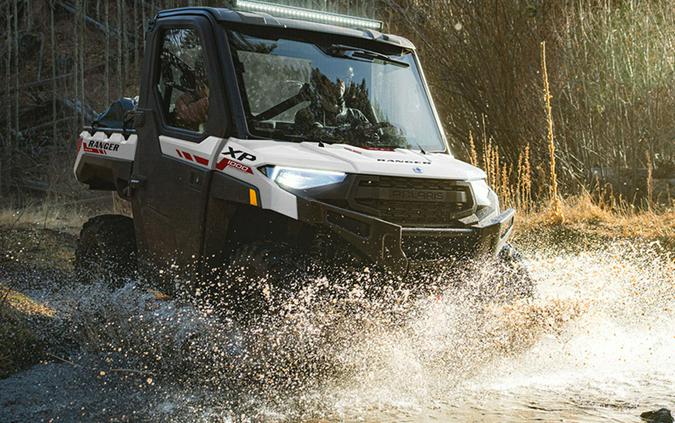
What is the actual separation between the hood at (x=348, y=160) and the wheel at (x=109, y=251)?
1.94 m

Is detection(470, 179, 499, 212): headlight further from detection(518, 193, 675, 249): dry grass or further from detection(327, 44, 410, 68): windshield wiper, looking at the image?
detection(518, 193, 675, 249): dry grass

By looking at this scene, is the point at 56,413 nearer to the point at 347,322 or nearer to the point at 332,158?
the point at 347,322

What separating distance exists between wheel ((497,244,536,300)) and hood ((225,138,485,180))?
0.63m

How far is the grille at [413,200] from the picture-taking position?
4.80 m

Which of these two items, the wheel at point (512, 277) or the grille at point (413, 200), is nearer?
the grille at point (413, 200)

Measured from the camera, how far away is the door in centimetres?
532

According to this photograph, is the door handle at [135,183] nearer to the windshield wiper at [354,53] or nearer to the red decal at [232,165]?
the red decal at [232,165]

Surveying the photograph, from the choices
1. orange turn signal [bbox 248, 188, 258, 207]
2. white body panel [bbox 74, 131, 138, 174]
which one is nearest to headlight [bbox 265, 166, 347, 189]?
orange turn signal [bbox 248, 188, 258, 207]

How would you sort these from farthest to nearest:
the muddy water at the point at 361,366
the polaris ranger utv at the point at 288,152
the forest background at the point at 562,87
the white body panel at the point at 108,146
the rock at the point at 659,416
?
the forest background at the point at 562,87, the white body panel at the point at 108,146, the polaris ranger utv at the point at 288,152, the muddy water at the point at 361,366, the rock at the point at 659,416

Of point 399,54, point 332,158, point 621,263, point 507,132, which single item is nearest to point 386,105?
point 399,54

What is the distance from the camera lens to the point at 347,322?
4.82 m

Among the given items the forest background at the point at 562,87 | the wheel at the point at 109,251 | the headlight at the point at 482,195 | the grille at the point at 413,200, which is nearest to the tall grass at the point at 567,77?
the forest background at the point at 562,87

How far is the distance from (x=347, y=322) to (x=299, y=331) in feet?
0.90

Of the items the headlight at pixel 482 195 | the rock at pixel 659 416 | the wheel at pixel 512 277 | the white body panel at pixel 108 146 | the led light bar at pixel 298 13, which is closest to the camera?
the rock at pixel 659 416
